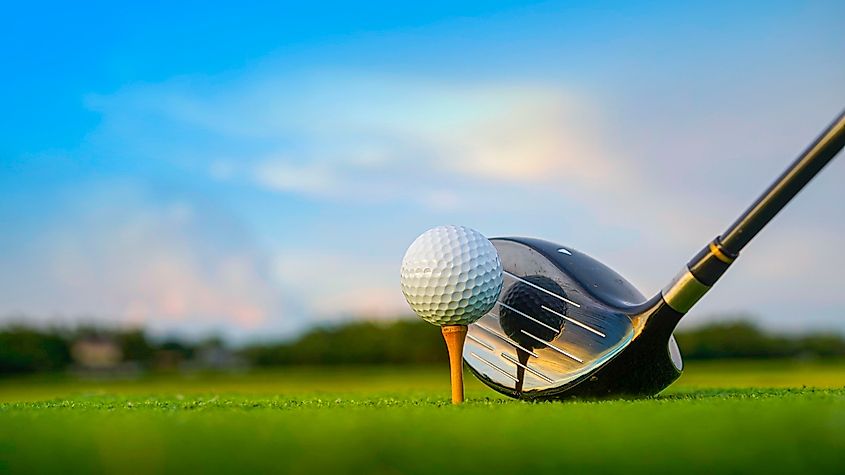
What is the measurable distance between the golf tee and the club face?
40cm

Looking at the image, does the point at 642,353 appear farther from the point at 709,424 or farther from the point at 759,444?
the point at 759,444

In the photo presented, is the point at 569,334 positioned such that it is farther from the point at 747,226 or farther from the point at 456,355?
the point at 747,226

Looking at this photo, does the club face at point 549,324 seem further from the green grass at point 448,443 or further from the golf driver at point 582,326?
the green grass at point 448,443

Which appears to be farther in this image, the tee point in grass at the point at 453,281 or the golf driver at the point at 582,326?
the tee point in grass at the point at 453,281

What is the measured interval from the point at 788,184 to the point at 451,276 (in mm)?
2225

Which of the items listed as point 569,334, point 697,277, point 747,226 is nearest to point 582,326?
point 569,334

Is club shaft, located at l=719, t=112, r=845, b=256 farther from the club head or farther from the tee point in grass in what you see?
the tee point in grass

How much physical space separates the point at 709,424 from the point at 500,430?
94 cm

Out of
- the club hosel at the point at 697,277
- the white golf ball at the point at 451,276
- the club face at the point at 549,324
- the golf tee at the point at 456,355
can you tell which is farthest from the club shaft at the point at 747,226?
the golf tee at the point at 456,355

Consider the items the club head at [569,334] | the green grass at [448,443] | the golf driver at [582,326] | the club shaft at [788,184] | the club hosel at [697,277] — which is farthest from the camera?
the club head at [569,334]

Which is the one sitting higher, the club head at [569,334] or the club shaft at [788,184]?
the club shaft at [788,184]

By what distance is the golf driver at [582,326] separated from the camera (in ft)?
17.9

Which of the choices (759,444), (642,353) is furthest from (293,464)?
(642,353)

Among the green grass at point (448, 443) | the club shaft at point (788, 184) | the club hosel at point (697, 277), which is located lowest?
the green grass at point (448, 443)
